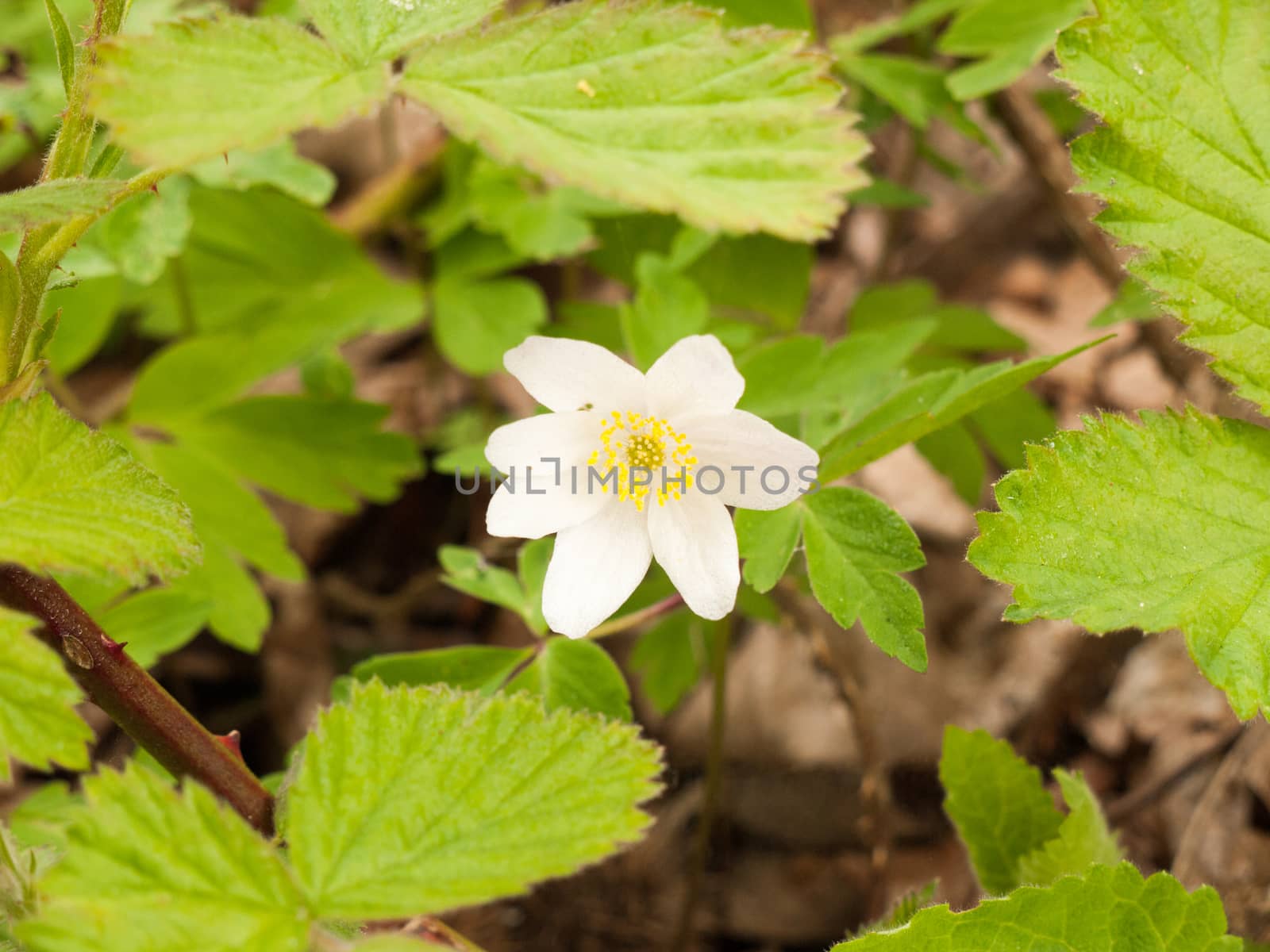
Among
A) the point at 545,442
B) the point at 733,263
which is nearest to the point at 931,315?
the point at 733,263

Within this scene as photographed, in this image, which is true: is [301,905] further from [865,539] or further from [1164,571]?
[1164,571]

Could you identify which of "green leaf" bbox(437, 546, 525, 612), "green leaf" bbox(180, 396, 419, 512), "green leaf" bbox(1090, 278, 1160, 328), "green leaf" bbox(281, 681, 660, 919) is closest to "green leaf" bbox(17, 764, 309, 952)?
"green leaf" bbox(281, 681, 660, 919)

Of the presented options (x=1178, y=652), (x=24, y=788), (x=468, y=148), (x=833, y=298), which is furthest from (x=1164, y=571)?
(x=24, y=788)

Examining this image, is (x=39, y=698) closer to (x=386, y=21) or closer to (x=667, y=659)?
(x=386, y=21)

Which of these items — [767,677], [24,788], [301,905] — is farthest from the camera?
[767,677]

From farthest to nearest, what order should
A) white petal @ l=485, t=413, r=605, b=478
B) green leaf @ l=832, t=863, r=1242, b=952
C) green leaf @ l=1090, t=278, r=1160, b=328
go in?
green leaf @ l=1090, t=278, r=1160, b=328
white petal @ l=485, t=413, r=605, b=478
green leaf @ l=832, t=863, r=1242, b=952

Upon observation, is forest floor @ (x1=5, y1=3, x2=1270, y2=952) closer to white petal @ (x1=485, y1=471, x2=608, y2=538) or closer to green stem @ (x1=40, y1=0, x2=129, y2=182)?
white petal @ (x1=485, y1=471, x2=608, y2=538)
